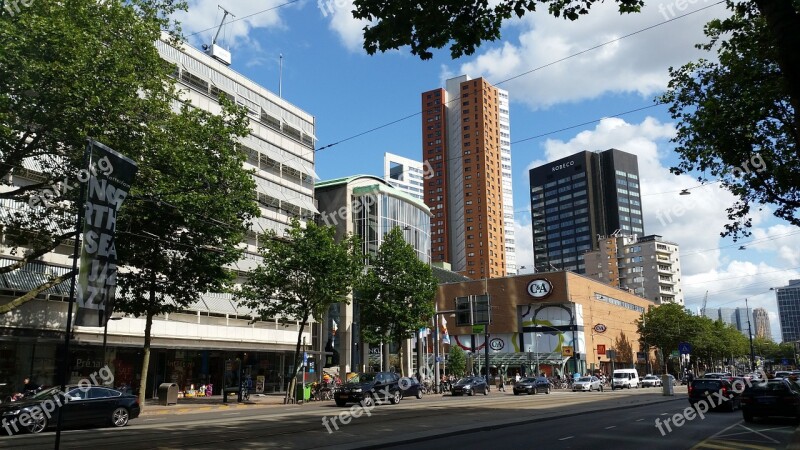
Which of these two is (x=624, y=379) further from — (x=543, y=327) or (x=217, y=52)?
(x=217, y=52)

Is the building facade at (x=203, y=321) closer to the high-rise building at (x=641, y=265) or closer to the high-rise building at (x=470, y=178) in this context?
the high-rise building at (x=470, y=178)

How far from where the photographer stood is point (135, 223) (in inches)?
1008

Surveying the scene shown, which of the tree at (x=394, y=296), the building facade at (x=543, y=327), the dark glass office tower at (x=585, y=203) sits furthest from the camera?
the dark glass office tower at (x=585, y=203)

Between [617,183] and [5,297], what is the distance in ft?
556

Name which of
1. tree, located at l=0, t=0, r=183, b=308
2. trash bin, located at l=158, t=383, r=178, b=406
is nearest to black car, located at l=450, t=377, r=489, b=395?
trash bin, located at l=158, t=383, r=178, b=406

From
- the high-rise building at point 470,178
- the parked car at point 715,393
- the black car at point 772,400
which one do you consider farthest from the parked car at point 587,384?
the high-rise building at point 470,178

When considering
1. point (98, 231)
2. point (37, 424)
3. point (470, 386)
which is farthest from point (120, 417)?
point (470, 386)

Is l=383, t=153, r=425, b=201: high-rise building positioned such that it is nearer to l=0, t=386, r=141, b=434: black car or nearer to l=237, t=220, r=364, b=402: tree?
l=237, t=220, r=364, b=402: tree

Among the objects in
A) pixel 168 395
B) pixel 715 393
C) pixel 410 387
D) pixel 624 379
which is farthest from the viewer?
pixel 624 379

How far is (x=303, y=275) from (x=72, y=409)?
17491 mm

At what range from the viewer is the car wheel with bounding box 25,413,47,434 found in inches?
679

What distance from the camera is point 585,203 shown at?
578 ft

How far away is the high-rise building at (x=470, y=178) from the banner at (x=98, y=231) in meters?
131

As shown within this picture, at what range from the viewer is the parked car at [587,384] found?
178 ft
